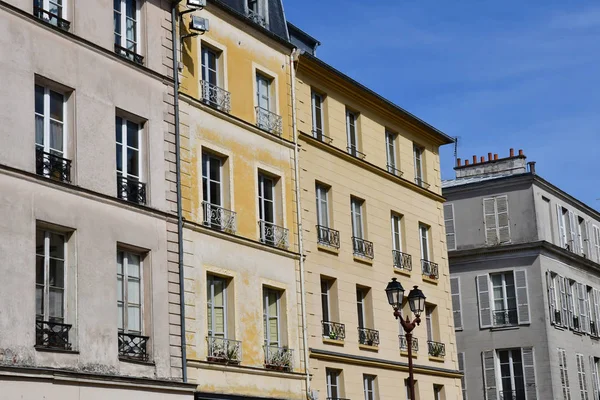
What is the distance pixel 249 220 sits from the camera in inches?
955

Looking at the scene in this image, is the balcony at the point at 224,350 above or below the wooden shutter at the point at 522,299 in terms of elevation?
below

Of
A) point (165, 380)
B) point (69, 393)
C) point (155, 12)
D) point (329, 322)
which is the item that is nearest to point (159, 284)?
point (165, 380)

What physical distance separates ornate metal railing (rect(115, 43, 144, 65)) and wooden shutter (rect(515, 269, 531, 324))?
882 inches

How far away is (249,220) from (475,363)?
61.5 ft

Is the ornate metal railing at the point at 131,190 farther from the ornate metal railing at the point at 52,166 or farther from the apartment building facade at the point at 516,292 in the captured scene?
the apartment building facade at the point at 516,292

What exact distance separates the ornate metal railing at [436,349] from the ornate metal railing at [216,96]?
36.3 ft

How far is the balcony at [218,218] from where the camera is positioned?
2284cm

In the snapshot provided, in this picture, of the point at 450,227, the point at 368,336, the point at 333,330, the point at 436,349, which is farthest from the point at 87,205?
the point at 450,227

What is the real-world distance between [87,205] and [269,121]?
766cm

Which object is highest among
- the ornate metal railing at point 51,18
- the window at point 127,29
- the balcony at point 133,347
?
the window at point 127,29

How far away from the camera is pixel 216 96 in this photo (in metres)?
24.0

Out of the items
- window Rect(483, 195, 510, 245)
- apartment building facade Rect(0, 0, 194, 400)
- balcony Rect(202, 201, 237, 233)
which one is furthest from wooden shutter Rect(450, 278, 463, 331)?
apartment building facade Rect(0, 0, 194, 400)

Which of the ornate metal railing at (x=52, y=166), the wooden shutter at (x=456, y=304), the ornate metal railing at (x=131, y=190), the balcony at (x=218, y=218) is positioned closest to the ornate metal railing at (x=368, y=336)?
the balcony at (x=218, y=218)

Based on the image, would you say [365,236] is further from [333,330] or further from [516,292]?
[516,292]
